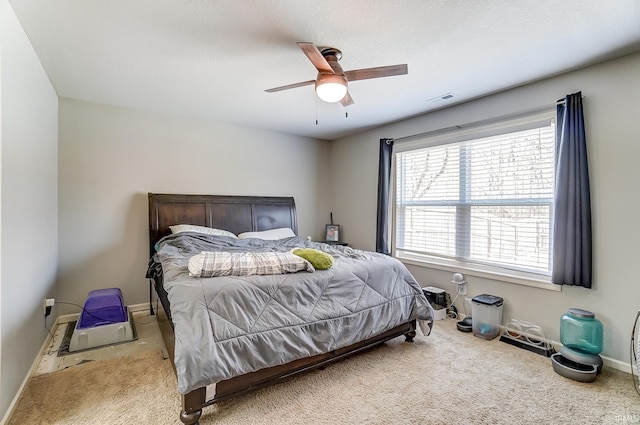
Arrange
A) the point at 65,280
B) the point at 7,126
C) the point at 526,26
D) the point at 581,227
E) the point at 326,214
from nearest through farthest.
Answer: the point at 7,126 → the point at 526,26 → the point at 581,227 → the point at 65,280 → the point at 326,214

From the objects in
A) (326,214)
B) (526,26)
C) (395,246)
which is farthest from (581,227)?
(326,214)

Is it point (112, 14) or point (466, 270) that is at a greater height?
point (112, 14)

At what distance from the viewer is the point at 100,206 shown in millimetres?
3395

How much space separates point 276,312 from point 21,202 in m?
1.84

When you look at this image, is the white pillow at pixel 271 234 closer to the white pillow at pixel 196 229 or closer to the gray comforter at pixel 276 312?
the white pillow at pixel 196 229

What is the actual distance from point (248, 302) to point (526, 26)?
2.53m

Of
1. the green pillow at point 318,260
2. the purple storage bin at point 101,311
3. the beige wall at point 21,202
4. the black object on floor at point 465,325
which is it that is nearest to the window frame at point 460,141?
the black object on floor at point 465,325

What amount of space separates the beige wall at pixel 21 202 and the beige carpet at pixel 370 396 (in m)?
0.32

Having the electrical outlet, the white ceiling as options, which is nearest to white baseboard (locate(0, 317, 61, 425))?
the electrical outlet

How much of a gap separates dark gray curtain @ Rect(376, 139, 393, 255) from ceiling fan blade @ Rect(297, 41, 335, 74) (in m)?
2.20

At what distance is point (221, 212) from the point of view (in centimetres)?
401

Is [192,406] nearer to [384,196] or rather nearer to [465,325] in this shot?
[465,325]

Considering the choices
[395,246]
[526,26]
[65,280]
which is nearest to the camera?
[526,26]

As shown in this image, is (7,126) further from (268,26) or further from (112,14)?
(268,26)
